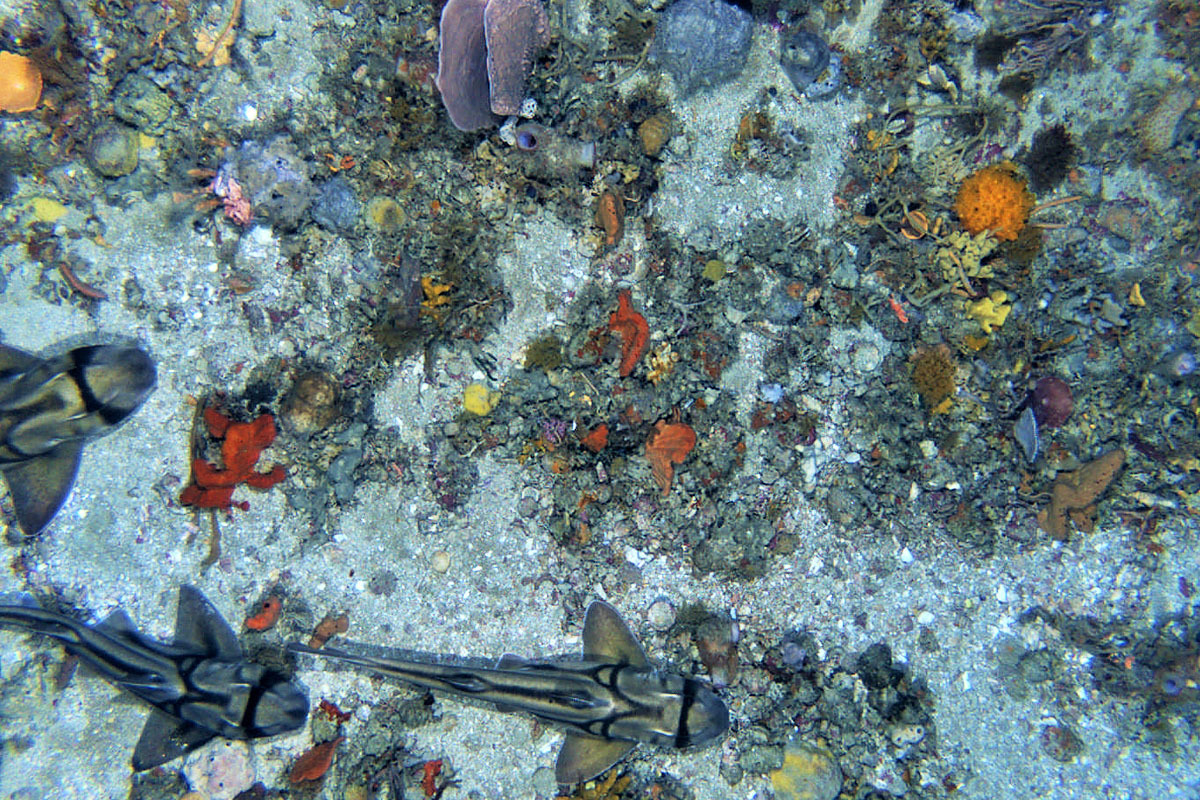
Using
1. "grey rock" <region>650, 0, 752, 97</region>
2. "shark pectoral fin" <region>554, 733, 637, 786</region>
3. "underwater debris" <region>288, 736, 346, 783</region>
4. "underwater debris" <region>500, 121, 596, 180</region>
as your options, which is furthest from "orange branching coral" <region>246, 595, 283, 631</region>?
"grey rock" <region>650, 0, 752, 97</region>

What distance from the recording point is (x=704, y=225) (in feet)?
20.3

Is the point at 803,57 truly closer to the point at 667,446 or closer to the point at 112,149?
the point at 667,446

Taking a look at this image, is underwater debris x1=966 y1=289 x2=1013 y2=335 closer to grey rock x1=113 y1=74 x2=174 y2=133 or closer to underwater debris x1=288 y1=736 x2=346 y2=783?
underwater debris x1=288 y1=736 x2=346 y2=783

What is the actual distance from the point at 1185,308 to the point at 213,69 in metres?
11.2

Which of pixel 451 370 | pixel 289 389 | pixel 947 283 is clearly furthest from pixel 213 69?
pixel 947 283

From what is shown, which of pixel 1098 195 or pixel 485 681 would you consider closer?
pixel 485 681

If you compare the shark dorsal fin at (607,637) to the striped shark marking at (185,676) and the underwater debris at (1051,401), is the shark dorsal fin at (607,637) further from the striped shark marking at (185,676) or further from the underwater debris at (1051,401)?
the underwater debris at (1051,401)

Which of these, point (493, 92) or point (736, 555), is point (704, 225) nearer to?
point (493, 92)

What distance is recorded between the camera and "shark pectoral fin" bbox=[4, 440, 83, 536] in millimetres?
5559

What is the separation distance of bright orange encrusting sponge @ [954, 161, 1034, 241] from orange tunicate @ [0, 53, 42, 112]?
9984 mm

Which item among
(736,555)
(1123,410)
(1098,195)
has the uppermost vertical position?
(1098,195)

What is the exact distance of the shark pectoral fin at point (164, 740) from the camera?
5.79 m

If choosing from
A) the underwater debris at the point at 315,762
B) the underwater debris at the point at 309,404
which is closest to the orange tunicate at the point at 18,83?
the underwater debris at the point at 309,404

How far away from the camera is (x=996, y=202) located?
6184mm
